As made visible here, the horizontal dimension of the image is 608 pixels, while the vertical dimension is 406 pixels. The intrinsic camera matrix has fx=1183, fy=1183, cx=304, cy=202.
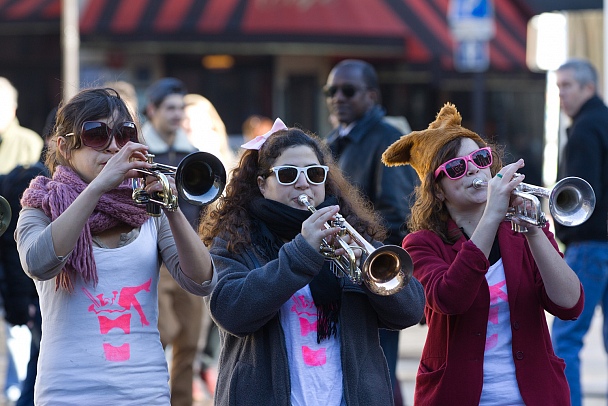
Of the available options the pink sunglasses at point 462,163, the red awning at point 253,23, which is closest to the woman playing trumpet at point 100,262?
the pink sunglasses at point 462,163

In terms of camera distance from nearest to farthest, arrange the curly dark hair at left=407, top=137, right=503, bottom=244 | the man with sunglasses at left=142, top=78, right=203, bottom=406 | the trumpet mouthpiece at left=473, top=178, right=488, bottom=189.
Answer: the trumpet mouthpiece at left=473, top=178, right=488, bottom=189, the curly dark hair at left=407, top=137, right=503, bottom=244, the man with sunglasses at left=142, top=78, right=203, bottom=406

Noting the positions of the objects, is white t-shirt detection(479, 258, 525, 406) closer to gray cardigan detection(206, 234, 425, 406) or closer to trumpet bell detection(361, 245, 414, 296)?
gray cardigan detection(206, 234, 425, 406)

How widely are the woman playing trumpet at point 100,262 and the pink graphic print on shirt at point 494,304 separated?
3.35ft

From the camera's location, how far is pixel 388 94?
1877 centimetres

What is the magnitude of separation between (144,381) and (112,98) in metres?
1.00

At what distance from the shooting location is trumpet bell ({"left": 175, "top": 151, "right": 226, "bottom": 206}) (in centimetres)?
395

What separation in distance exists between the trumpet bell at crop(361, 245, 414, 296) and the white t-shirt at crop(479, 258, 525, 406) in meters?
0.56

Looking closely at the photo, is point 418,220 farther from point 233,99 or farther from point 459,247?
point 233,99

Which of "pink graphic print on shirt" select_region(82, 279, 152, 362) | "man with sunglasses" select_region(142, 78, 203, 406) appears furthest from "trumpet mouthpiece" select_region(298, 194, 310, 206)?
"man with sunglasses" select_region(142, 78, 203, 406)

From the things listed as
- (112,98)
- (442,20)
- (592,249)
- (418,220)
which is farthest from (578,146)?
(442,20)

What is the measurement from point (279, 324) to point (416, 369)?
17.9 feet

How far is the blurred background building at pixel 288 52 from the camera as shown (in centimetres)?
1738

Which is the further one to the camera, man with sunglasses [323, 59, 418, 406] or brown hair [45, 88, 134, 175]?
man with sunglasses [323, 59, 418, 406]

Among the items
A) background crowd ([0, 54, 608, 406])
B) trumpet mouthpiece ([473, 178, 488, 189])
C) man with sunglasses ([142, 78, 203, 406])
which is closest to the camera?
trumpet mouthpiece ([473, 178, 488, 189])
